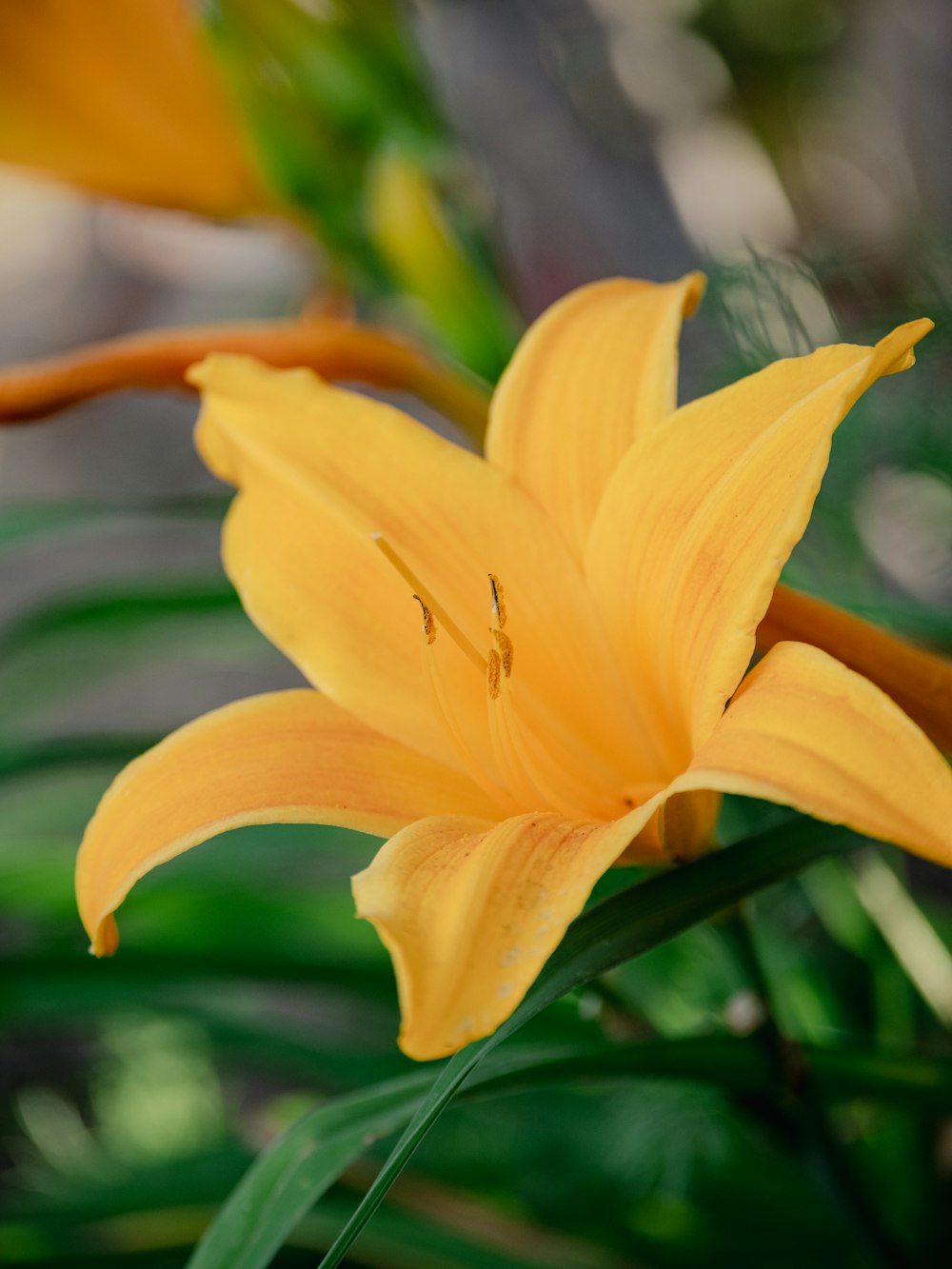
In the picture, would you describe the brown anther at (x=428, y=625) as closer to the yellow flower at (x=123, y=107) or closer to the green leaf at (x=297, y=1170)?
the green leaf at (x=297, y=1170)

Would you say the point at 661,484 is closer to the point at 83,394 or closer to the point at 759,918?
the point at 83,394

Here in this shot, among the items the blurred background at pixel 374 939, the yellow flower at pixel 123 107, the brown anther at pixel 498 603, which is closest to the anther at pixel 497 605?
the brown anther at pixel 498 603

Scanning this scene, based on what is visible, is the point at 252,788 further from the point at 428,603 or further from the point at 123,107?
the point at 123,107

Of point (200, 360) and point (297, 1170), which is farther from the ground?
point (200, 360)

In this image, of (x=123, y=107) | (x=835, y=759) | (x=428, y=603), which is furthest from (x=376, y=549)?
(x=123, y=107)

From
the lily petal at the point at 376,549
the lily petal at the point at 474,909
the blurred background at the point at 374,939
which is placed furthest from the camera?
the blurred background at the point at 374,939
